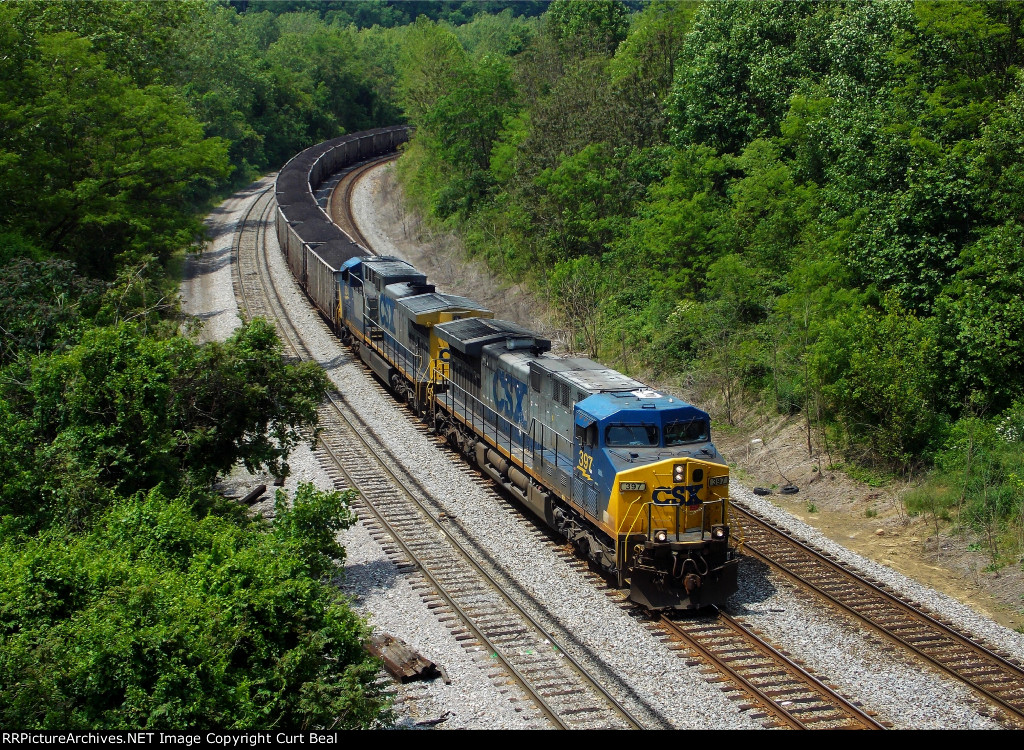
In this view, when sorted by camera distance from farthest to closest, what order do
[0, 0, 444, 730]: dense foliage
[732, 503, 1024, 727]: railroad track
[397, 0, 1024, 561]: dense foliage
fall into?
1. [397, 0, 1024, 561]: dense foliage
2. [732, 503, 1024, 727]: railroad track
3. [0, 0, 444, 730]: dense foliage

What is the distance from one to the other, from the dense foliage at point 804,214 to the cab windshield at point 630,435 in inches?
281

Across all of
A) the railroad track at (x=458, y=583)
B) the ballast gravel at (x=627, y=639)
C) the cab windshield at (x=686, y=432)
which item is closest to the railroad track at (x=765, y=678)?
the ballast gravel at (x=627, y=639)

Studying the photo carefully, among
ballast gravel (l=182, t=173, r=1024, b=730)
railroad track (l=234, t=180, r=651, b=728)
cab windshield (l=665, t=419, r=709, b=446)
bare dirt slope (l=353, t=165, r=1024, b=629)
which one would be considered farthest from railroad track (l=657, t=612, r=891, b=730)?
bare dirt slope (l=353, t=165, r=1024, b=629)

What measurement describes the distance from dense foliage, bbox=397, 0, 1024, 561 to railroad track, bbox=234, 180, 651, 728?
30.4ft

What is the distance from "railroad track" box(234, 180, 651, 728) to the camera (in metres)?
12.7

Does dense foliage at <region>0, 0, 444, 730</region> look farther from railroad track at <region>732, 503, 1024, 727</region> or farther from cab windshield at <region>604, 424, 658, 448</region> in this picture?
railroad track at <region>732, 503, 1024, 727</region>

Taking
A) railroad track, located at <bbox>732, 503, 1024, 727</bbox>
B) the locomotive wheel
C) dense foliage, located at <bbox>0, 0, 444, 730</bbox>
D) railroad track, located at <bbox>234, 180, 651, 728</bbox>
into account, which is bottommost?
railroad track, located at <bbox>732, 503, 1024, 727</bbox>

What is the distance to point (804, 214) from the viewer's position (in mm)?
26969

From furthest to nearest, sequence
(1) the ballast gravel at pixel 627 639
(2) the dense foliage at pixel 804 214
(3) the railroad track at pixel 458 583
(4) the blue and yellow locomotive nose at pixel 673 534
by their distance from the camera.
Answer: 1. (2) the dense foliage at pixel 804 214
2. (4) the blue and yellow locomotive nose at pixel 673 534
3. (3) the railroad track at pixel 458 583
4. (1) the ballast gravel at pixel 627 639

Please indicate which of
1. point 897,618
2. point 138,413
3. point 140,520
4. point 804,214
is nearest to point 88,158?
point 138,413

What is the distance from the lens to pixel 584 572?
16953 mm

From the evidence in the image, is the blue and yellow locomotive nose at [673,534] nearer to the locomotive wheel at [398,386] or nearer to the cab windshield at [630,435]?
the cab windshield at [630,435]

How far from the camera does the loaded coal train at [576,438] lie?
1505cm

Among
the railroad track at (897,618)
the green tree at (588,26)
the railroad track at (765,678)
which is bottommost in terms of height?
the railroad track at (897,618)
